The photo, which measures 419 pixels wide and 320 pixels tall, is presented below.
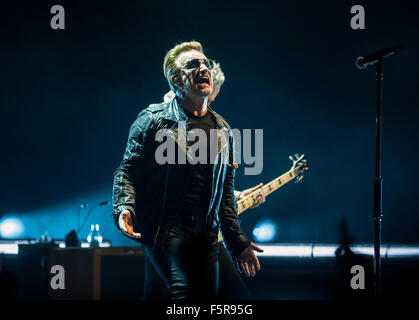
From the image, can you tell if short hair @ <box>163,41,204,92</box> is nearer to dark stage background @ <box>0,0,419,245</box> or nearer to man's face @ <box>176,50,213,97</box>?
man's face @ <box>176,50,213,97</box>

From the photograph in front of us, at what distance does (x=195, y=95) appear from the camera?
227cm

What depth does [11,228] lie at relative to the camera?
6816 millimetres

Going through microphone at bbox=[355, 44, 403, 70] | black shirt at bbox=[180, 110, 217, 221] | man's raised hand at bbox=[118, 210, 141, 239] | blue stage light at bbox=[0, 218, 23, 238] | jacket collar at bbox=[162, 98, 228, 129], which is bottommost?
blue stage light at bbox=[0, 218, 23, 238]

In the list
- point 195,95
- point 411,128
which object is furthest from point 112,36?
point 195,95

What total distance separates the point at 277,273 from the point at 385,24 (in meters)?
3.36

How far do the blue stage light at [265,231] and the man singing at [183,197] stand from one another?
12.0ft

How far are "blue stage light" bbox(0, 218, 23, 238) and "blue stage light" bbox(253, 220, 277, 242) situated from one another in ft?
11.6

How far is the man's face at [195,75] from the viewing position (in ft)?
7.38

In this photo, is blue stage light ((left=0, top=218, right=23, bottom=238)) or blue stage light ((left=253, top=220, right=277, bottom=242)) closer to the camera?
blue stage light ((left=253, top=220, right=277, bottom=242))

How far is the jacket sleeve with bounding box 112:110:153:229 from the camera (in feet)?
6.66

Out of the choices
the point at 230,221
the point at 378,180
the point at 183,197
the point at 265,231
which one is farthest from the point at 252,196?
the point at 183,197

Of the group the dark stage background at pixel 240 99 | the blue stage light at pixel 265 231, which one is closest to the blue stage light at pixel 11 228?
the dark stage background at pixel 240 99

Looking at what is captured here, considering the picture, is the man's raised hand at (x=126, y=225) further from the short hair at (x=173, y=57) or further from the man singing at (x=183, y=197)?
the short hair at (x=173, y=57)

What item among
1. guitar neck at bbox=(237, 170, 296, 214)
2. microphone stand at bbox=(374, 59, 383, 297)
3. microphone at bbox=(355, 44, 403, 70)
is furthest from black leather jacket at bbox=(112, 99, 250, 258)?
guitar neck at bbox=(237, 170, 296, 214)
